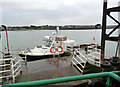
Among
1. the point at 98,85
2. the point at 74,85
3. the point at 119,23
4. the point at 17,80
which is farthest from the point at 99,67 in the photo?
the point at 17,80

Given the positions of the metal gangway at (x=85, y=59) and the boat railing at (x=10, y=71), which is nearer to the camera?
the boat railing at (x=10, y=71)

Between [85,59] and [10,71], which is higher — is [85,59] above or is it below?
above

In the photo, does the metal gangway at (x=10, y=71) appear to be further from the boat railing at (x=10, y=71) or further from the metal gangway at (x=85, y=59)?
the metal gangway at (x=85, y=59)

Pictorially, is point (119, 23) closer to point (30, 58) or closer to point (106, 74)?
point (106, 74)

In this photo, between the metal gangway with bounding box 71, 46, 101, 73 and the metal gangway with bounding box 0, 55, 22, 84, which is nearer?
the metal gangway with bounding box 0, 55, 22, 84

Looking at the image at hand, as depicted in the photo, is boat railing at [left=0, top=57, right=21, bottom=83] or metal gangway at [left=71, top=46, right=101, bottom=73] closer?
boat railing at [left=0, top=57, right=21, bottom=83]

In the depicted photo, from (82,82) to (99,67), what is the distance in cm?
248

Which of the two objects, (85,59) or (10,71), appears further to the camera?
(10,71)

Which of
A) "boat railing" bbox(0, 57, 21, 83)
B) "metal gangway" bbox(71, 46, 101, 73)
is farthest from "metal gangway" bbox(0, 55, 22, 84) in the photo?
"metal gangway" bbox(71, 46, 101, 73)

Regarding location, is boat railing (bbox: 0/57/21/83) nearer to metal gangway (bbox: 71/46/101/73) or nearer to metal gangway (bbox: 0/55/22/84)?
metal gangway (bbox: 0/55/22/84)

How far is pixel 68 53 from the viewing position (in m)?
13.8

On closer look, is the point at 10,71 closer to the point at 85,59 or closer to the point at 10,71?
the point at 10,71

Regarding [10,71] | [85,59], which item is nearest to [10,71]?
[10,71]

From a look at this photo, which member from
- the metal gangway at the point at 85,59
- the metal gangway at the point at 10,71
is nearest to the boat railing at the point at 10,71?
the metal gangway at the point at 10,71
